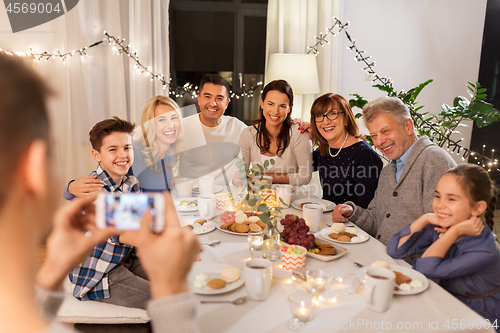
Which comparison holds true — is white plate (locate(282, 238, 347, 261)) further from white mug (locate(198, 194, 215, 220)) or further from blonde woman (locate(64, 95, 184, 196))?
blonde woman (locate(64, 95, 184, 196))

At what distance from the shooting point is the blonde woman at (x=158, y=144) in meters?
2.10

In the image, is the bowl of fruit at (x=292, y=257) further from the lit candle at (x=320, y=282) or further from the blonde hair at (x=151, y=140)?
the blonde hair at (x=151, y=140)

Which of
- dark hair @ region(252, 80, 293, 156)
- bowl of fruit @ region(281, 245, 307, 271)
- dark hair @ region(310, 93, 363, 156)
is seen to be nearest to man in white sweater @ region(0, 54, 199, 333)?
bowl of fruit @ region(281, 245, 307, 271)

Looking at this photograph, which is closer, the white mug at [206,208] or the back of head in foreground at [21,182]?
the back of head in foreground at [21,182]

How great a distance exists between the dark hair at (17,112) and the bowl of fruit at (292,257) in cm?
88

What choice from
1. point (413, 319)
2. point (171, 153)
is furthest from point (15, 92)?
point (171, 153)

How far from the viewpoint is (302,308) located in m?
0.87

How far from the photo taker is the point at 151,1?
11.6 ft

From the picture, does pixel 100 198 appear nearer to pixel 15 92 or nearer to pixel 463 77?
pixel 15 92

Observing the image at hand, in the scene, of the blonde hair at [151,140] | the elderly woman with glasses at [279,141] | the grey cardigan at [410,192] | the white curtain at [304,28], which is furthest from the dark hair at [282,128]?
the white curtain at [304,28]

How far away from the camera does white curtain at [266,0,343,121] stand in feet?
12.3

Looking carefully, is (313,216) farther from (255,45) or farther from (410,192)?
(255,45)

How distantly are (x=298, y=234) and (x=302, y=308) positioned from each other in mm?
429

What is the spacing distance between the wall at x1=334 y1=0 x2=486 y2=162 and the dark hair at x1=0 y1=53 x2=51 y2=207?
384 cm
